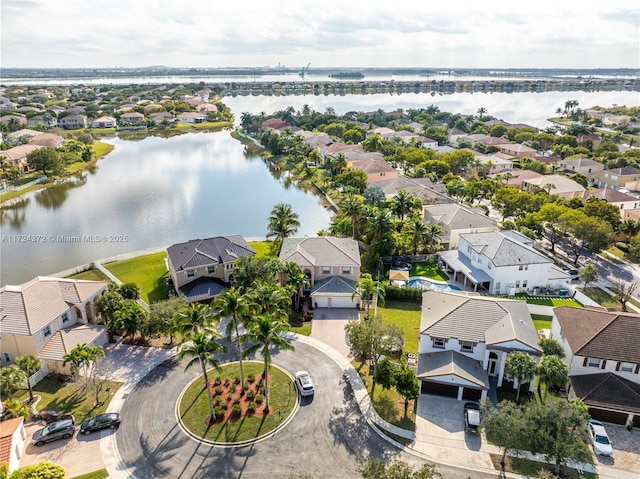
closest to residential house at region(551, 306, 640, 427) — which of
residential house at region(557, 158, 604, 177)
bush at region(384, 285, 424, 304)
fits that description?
bush at region(384, 285, 424, 304)

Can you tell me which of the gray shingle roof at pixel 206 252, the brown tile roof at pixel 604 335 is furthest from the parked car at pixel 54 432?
the brown tile roof at pixel 604 335

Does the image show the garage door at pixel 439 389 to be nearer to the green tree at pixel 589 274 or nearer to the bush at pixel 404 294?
the bush at pixel 404 294

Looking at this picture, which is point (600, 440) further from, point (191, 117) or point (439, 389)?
point (191, 117)

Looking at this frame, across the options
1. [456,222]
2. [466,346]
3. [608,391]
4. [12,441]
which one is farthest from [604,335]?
[12,441]

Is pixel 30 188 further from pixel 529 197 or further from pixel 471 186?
pixel 529 197

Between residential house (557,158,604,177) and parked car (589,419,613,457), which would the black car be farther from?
residential house (557,158,604,177)

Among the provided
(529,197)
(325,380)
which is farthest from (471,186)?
(325,380)
